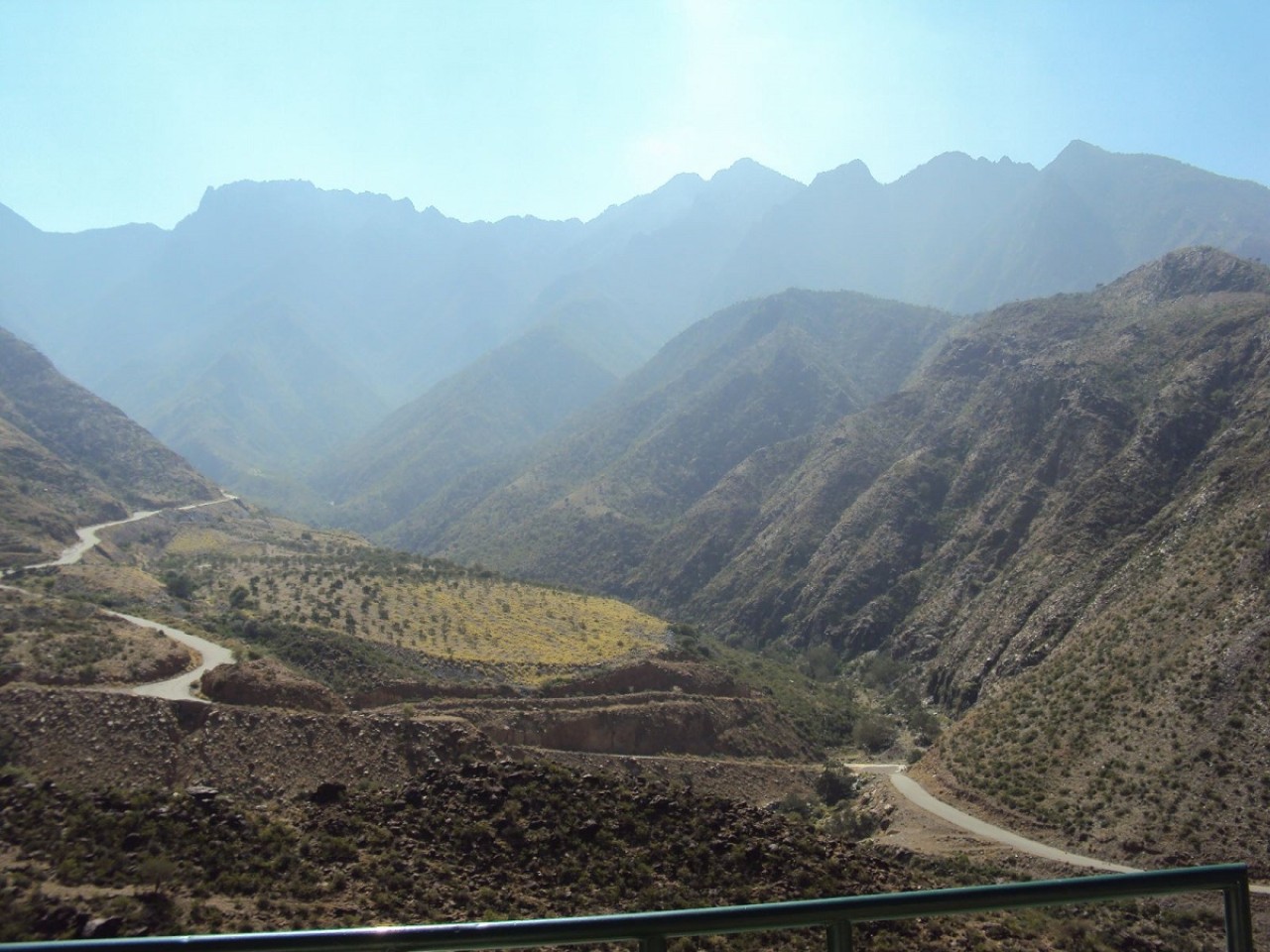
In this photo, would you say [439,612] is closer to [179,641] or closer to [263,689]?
[179,641]

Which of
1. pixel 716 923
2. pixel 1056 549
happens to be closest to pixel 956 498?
pixel 1056 549

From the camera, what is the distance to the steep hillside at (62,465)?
53.8m

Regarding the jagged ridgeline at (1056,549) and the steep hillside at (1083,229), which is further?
the steep hillside at (1083,229)

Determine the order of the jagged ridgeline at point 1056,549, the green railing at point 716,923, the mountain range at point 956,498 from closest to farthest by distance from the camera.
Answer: the green railing at point 716,923, the jagged ridgeline at point 1056,549, the mountain range at point 956,498

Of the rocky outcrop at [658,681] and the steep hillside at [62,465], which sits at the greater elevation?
the steep hillside at [62,465]

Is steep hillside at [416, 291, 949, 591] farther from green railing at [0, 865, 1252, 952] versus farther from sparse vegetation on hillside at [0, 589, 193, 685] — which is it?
green railing at [0, 865, 1252, 952]

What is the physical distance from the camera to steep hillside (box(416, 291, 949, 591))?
89.6m

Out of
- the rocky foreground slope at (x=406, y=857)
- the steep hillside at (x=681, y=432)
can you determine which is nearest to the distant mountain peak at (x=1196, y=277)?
the steep hillside at (x=681, y=432)

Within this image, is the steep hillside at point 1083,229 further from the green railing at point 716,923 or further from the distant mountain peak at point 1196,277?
the green railing at point 716,923

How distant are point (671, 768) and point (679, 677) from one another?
7.22 m

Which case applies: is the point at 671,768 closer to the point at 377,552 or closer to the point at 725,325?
the point at 377,552

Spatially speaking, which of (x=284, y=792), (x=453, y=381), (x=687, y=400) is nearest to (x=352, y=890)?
(x=284, y=792)

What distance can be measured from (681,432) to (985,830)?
8140 centimetres

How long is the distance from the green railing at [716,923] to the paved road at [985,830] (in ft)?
73.2
